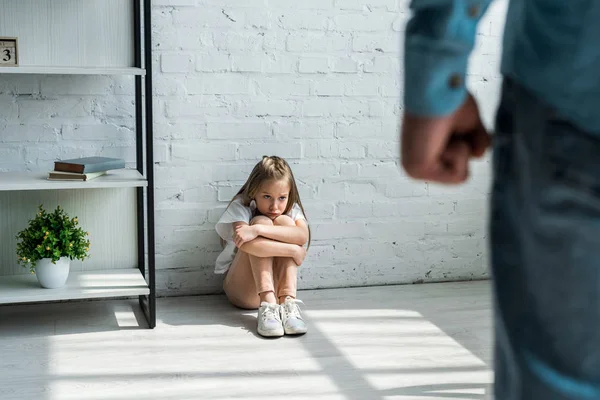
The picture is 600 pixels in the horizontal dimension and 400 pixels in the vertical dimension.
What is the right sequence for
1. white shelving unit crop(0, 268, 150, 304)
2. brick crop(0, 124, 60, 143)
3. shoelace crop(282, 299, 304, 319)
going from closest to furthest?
white shelving unit crop(0, 268, 150, 304), shoelace crop(282, 299, 304, 319), brick crop(0, 124, 60, 143)

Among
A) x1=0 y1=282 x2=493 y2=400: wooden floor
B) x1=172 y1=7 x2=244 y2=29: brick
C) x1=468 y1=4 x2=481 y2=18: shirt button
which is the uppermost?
x1=172 y1=7 x2=244 y2=29: brick

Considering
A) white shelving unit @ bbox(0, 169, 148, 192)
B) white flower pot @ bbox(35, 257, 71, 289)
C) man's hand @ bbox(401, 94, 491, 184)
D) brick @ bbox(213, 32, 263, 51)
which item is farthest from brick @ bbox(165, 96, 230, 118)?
man's hand @ bbox(401, 94, 491, 184)

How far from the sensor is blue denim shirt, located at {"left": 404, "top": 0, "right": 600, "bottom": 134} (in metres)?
0.60

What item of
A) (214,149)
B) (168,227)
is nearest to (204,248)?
(168,227)

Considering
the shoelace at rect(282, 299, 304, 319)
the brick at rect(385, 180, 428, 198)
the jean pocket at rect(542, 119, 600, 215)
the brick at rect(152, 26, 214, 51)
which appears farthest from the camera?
the brick at rect(385, 180, 428, 198)

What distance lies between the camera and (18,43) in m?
2.66

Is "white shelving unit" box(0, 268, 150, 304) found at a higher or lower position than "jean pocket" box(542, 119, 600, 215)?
lower

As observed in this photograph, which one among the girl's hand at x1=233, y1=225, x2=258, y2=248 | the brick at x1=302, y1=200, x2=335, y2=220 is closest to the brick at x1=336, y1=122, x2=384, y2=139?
the brick at x1=302, y1=200, x2=335, y2=220

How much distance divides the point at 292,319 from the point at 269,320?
0.08 m

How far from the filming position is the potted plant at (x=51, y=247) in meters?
2.61

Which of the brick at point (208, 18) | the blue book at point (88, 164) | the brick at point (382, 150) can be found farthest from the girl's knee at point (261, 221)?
the brick at point (208, 18)

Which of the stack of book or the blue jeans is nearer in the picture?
the blue jeans

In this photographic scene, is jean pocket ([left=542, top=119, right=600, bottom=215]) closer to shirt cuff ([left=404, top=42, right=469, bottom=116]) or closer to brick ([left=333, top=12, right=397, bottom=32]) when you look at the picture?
shirt cuff ([left=404, top=42, right=469, bottom=116])

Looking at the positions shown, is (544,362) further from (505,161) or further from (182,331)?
(182,331)
